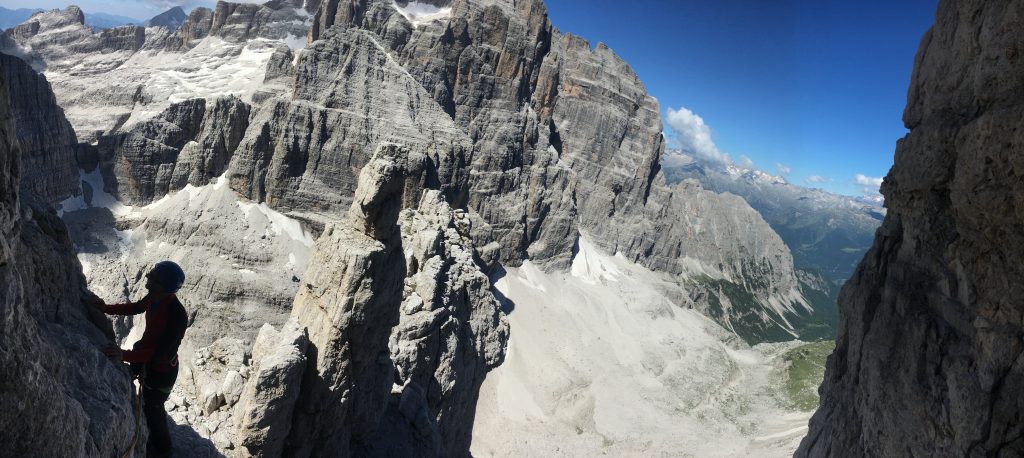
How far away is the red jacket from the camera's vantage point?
9.15 meters

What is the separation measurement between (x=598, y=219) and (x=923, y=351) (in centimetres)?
9762

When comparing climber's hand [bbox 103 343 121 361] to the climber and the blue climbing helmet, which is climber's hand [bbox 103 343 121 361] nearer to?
the climber

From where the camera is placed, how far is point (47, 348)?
21.2ft

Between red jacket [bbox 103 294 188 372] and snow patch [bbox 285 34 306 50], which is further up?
A: snow patch [bbox 285 34 306 50]

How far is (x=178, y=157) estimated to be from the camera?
65438 millimetres

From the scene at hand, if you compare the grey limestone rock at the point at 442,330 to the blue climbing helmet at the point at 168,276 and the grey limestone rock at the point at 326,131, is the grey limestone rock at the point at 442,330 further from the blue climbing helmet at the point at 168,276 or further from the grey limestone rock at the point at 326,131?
the blue climbing helmet at the point at 168,276

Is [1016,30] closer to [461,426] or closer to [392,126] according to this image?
[461,426]

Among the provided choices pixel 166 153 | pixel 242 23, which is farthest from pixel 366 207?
pixel 242 23

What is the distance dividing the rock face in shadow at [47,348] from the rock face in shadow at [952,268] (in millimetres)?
15488

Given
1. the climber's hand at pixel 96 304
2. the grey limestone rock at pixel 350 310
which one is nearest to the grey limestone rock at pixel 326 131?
the grey limestone rock at pixel 350 310

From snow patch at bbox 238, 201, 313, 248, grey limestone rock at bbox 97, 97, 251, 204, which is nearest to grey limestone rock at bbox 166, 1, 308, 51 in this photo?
grey limestone rock at bbox 97, 97, 251, 204

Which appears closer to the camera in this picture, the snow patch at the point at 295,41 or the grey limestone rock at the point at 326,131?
the grey limestone rock at the point at 326,131

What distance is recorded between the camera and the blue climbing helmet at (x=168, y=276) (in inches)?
361

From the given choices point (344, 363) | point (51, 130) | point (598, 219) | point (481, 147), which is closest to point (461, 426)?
point (344, 363)
